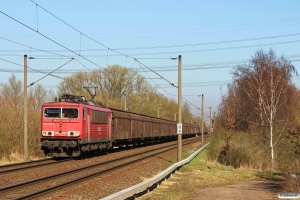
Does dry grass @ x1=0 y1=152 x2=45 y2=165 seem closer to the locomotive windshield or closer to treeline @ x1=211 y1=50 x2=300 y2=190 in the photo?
the locomotive windshield

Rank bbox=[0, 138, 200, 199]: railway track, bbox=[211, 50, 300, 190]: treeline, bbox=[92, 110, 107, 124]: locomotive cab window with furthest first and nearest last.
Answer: bbox=[92, 110, 107, 124]: locomotive cab window
bbox=[211, 50, 300, 190]: treeline
bbox=[0, 138, 200, 199]: railway track

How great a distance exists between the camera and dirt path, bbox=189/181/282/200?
12.3m

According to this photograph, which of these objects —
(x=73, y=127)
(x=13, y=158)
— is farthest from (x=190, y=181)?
(x=13, y=158)

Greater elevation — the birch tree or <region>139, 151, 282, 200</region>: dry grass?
the birch tree

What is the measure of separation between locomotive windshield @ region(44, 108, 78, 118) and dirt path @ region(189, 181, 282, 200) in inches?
498

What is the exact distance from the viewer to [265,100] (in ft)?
101

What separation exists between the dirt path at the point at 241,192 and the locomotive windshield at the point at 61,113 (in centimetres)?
1265

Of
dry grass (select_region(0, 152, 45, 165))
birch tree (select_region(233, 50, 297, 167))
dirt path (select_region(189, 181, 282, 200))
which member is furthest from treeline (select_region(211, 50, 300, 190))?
dry grass (select_region(0, 152, 45, 165))

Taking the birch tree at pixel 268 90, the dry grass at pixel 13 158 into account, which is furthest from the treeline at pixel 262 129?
the dry grass at pixel 13 158

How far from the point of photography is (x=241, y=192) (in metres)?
13.5

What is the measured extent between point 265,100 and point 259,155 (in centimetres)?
611

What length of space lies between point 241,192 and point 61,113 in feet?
49.1

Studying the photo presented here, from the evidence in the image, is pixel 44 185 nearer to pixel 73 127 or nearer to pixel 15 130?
pixel 73 127

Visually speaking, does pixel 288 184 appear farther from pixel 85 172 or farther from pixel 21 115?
pixel 21 115
